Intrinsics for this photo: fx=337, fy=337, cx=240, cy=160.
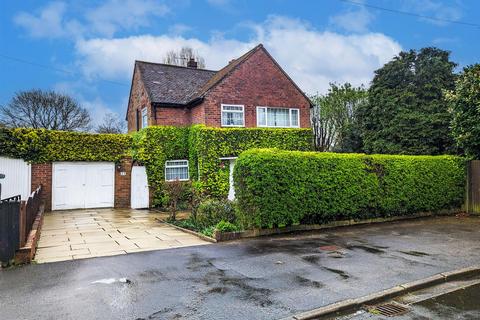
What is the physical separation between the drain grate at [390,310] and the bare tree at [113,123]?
34.0 metres

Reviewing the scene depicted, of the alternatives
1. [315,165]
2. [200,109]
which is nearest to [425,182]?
[315,165]

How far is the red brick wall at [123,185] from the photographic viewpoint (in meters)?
Answer: 17.4

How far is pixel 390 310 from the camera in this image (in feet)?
15.0

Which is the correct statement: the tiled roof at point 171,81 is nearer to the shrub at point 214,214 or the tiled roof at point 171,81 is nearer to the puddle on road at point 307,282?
the shrub at point 214,214

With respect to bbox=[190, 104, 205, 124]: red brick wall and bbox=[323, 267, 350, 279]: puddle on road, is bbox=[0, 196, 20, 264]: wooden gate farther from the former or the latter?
bbox=[190, 104, 205, 124]: red brick wall

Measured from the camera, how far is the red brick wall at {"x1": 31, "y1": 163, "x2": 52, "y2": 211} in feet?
51.4

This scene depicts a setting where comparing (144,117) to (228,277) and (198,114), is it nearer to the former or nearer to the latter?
(198,114)

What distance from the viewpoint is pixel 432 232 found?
33.3 ft

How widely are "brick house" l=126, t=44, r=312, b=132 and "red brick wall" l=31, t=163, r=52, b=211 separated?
18.0 ft

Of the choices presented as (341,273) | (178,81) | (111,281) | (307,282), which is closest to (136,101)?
(178,81)

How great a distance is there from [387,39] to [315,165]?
9.70m

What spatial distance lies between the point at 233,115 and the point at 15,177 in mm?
10714

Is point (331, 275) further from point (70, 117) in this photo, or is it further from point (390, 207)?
point (70, 117)

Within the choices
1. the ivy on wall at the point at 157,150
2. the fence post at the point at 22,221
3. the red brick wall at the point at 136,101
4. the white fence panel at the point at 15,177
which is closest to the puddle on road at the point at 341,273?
the fence post at the point at 22,221
